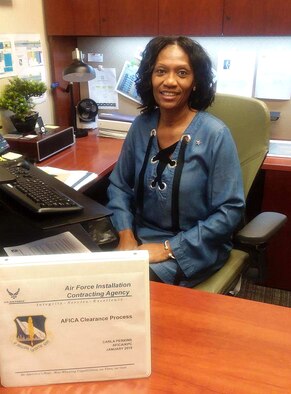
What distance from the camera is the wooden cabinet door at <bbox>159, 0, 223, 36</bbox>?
6.68 ft

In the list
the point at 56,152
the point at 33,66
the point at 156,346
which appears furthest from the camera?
the point at 33,66

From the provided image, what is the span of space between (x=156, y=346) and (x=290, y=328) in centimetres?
30

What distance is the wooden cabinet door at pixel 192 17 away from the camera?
6.68 feet

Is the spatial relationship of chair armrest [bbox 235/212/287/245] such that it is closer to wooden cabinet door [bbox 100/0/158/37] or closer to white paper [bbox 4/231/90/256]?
white paper [bbox 4/231/90/256]

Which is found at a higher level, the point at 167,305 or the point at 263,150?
the point at 263,150

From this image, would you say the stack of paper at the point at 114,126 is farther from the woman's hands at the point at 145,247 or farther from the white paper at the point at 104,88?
the woman's hands at the point at 145,247

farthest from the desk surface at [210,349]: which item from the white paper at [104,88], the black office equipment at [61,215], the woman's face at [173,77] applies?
the white paper at [104,88]

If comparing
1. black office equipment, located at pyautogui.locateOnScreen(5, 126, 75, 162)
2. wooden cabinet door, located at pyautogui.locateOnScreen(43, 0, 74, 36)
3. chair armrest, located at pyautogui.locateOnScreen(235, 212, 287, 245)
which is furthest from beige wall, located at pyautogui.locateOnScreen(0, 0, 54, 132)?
chair armrest, located at pyautogui.locateOnScreen(235, 212, 287, 245)

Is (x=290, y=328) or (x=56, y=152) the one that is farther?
(x=56, y=152)

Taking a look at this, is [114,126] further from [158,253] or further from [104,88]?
[158,253]

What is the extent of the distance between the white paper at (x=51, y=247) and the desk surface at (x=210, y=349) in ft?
0.95

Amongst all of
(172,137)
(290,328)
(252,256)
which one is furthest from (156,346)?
(172,137)

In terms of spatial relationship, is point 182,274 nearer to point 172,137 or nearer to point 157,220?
point 157,220

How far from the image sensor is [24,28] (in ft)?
7.50
